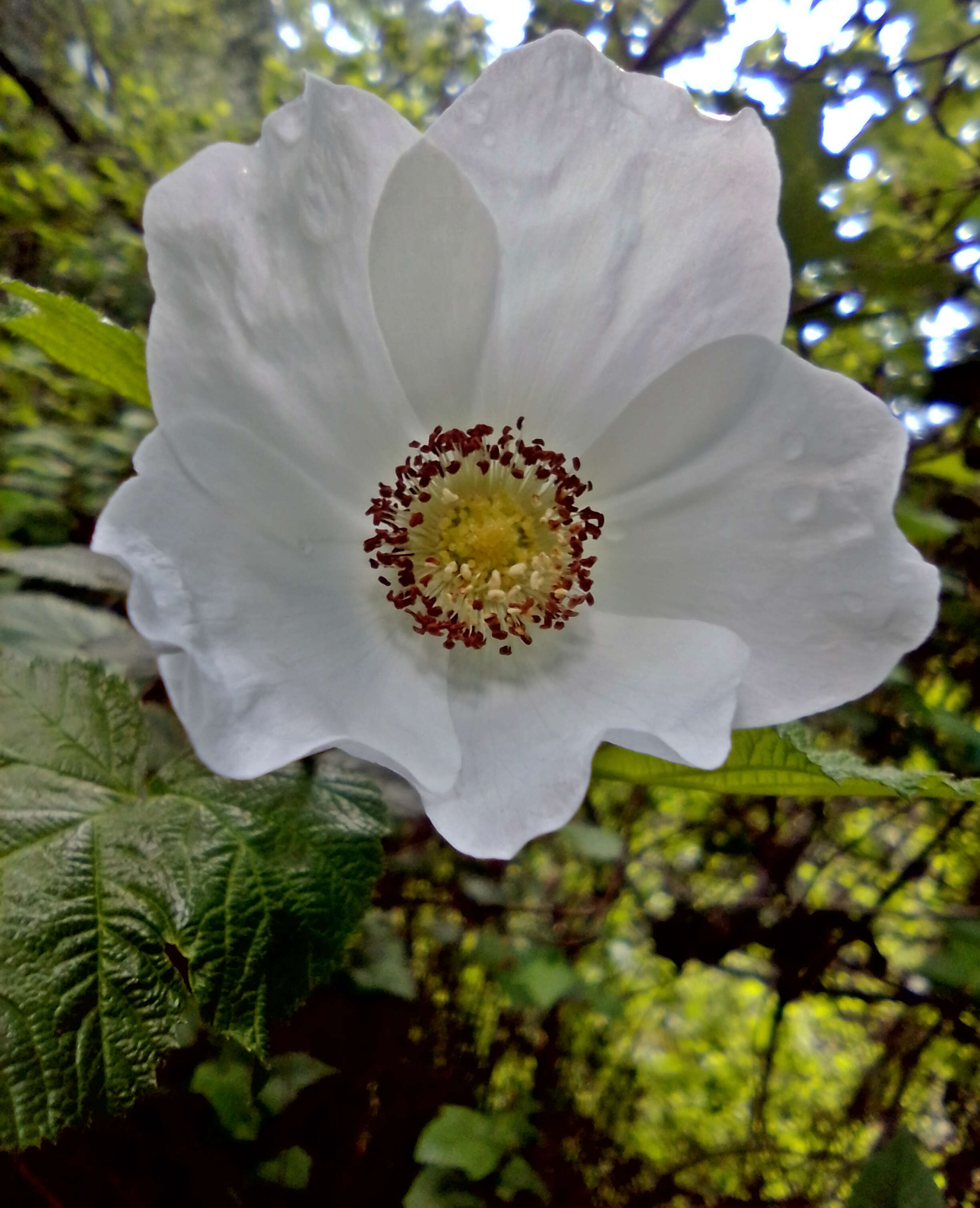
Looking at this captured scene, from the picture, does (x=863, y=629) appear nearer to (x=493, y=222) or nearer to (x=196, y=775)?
(x=493, y=222)

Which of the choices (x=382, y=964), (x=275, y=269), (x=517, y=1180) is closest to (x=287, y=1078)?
(x=382, y=964)

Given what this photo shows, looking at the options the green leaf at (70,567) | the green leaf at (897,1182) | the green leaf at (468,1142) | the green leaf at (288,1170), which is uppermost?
the green leaf at (70,567)

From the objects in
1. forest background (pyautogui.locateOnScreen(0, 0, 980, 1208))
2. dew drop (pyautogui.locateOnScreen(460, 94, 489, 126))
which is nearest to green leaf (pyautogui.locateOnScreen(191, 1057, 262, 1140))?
forest background (pyautogui.locateOnScreen(0, 0, 980, 1208))

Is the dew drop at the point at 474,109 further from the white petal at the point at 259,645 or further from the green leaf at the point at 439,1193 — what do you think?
the green leaf at the point at 439,1193

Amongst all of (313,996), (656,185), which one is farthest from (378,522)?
(313,996)

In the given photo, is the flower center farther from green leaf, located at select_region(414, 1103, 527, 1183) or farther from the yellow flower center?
green leaf, located at select_region(414, 1103, 527, 1183)

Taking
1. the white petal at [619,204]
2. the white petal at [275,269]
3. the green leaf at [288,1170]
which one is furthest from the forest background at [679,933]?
the white petal at [619,204]
